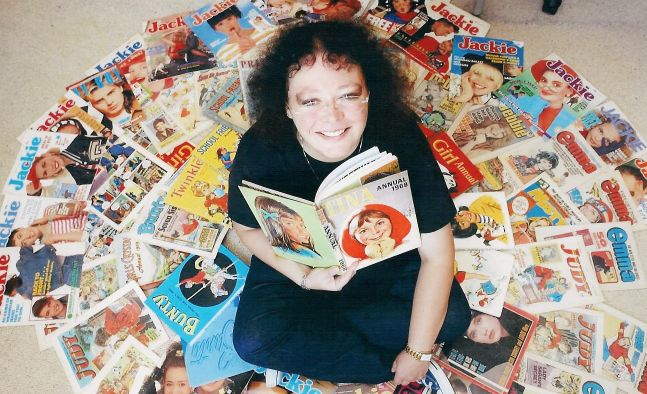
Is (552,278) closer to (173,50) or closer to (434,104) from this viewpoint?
(434,104)

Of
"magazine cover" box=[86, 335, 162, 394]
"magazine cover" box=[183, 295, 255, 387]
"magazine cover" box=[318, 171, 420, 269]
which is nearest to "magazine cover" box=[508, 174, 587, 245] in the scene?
"magazine cover" box=[318, 171, 420, 269]

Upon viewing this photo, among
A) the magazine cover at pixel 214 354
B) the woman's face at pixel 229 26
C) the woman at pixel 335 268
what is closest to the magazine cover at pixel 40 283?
the magazine cover at pixel 214 354

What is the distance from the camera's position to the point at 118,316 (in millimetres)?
1295

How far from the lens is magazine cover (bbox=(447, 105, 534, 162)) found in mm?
1387

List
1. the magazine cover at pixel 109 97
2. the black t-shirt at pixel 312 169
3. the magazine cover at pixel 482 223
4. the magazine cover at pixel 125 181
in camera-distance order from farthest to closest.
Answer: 1. the magazine cover at pixel 109 97
2. the magazine cover at pixel 125 181
3. the magazine cover at pixel 482 223
4. the black t-shirt at pixel 312 169

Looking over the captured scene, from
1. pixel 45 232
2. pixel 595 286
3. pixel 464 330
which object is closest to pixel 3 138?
pixel 45 232

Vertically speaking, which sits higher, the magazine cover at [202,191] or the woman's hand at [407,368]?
the magazine cover at [202,191]

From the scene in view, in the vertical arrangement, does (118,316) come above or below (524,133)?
below

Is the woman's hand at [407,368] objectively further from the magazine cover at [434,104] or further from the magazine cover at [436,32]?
the magazine cover at [436,32]

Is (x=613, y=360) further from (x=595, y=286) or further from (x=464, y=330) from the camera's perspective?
(x=464, y=330)

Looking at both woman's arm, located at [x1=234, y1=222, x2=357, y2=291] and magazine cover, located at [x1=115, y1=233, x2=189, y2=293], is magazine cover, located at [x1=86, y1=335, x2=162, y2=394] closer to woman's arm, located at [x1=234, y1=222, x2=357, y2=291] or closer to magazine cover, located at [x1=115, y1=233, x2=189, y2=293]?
magazine cover, located at [x1=115, y1=233, x2=189, y2=293]

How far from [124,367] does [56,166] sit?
2.02ft

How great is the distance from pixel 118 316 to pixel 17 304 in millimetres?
269

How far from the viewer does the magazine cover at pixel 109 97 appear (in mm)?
1496
